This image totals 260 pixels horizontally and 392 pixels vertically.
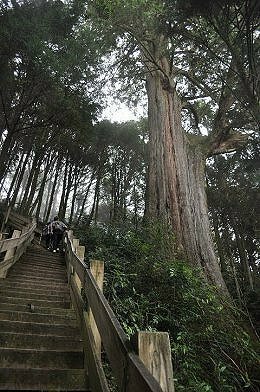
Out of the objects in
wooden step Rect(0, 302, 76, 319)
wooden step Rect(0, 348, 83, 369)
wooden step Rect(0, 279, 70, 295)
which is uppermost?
wooden step Rect(0, 279, 70, 295)

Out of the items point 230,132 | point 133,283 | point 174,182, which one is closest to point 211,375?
point 133,283

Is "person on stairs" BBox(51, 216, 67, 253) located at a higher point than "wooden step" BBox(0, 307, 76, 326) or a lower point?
higher

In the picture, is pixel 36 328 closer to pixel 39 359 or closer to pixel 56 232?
pixel 39 359

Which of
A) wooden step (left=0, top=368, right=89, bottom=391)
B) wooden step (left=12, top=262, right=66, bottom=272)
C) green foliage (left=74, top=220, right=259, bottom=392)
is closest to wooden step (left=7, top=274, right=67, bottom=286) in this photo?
wooden step (left=12, top=262, right=66, bottom=272)

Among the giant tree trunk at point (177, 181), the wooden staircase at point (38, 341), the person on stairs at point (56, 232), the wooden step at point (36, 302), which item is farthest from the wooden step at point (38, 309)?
the person on stairs at point (56, 232)

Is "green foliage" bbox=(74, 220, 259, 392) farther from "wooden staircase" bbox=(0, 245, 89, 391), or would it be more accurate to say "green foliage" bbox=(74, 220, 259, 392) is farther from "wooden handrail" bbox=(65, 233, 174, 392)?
"wooden handrail" bbox=(65, 233, 174, 392)

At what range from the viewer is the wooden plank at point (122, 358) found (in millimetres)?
1229

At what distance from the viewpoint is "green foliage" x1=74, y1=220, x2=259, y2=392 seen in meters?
3.99

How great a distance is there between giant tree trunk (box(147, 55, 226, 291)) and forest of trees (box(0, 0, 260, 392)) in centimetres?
4

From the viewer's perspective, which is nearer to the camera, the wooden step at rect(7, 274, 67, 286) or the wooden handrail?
the wooden handrail

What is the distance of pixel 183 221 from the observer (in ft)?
27.2

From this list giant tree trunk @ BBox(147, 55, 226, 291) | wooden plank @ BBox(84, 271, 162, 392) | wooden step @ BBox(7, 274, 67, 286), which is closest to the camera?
wooden plank @ BBox(84, 271, 162, 392)

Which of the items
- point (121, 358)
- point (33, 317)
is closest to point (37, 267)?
point (33, 317)

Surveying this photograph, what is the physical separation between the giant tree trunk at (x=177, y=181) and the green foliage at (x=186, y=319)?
1558mm
